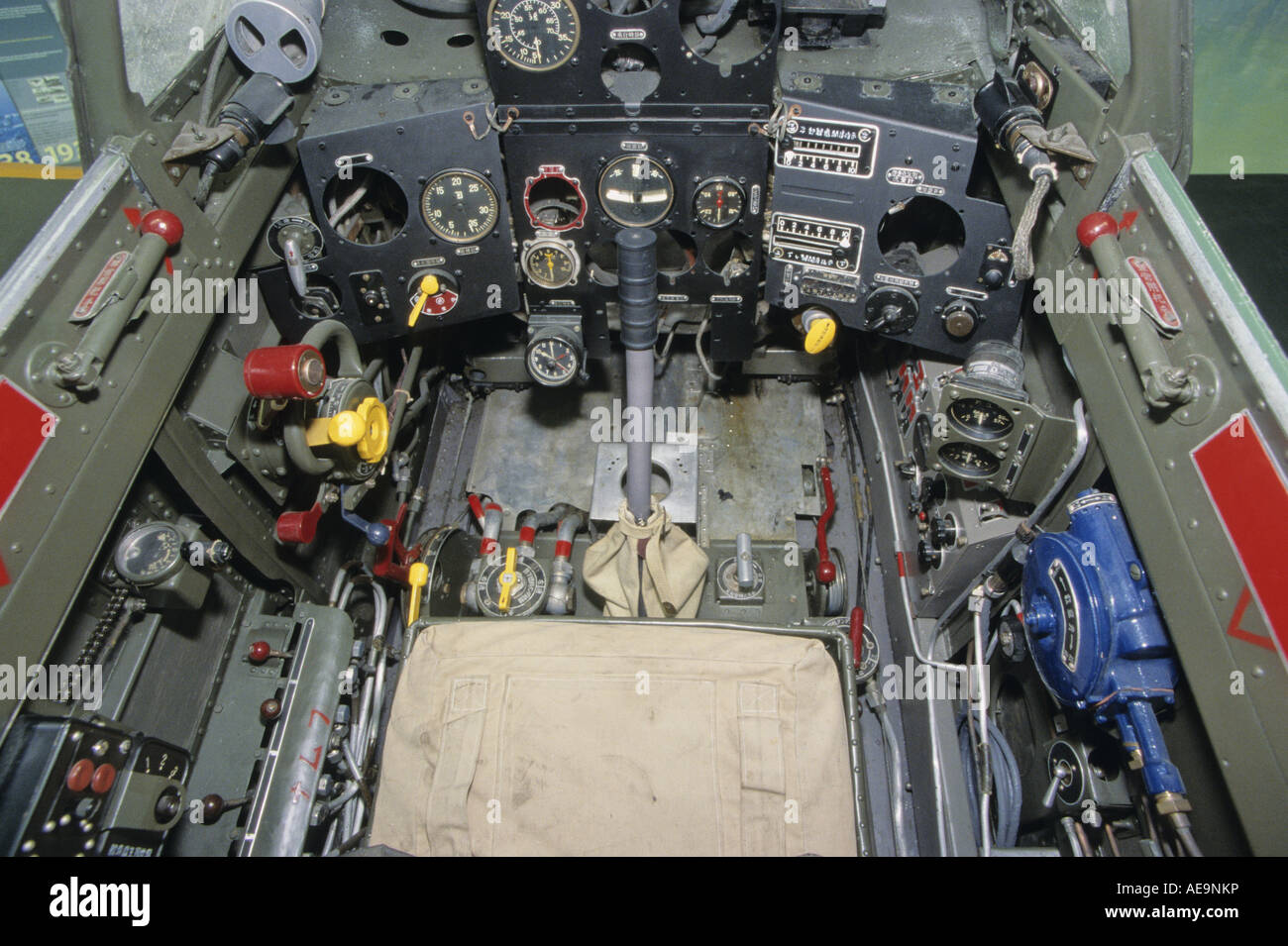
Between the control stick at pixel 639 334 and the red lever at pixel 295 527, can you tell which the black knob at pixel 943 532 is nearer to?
the control stick at pixel 639 334

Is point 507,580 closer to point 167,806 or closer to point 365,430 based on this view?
point 365,430

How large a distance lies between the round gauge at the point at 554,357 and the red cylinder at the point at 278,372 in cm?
101

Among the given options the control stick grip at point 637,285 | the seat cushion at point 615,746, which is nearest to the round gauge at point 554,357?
the control stick grip at point 637,285

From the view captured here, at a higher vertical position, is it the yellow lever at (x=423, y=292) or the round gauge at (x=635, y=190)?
the round gauge at (x=635, y=190)

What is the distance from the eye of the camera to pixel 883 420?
3557 mm

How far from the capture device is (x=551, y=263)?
3.23m

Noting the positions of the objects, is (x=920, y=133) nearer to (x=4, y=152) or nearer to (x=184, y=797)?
Answer: (x=184, y=797)

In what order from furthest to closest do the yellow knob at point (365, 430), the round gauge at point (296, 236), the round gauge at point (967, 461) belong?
the round gauge at point (296, 236) < the round gauge at point (967, 461) < the yellow knob at point (365, 430)

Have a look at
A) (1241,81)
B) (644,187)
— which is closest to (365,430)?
(644,187)

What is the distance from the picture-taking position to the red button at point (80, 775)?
6.60 ft

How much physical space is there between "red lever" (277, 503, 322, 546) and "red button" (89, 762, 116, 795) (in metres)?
0.91

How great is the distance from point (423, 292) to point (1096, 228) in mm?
2337

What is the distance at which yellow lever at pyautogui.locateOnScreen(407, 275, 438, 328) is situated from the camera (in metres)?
3.19

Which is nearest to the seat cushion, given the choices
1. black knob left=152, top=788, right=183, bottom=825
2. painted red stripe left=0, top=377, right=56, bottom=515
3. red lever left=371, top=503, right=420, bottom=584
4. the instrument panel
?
black knob left=152, top=788, right=183, bottom=825
